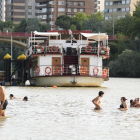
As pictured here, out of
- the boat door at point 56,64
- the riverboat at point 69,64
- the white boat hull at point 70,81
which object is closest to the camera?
the white boat hull at point 70,81

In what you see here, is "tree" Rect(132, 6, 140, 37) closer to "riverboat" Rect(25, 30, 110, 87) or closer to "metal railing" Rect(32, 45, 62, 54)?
"riverboat" Rect(25, 30, 110, 87)

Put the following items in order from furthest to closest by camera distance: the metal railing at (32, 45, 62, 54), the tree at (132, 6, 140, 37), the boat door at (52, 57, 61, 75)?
1. the tree at (132, 6, 140, 37)
2. the boat door at (52, 57, 61, 75)
3. the metal railing at (32, 45, 62, 54)

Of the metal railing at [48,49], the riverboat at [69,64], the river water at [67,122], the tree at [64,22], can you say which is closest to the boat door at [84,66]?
the riverboat at [69,64]

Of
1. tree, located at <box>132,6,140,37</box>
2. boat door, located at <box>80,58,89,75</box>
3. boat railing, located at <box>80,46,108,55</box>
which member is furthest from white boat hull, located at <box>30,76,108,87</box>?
tree, located at <box>132,6,140,37</box>

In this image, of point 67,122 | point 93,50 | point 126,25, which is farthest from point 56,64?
point 126,25

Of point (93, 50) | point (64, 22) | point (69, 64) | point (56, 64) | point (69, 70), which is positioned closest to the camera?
point (69, 70)

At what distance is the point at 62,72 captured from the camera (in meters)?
51.3

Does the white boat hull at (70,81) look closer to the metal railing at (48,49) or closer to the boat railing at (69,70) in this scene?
the boat railing at (69,70)

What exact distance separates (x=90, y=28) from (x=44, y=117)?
129 meters

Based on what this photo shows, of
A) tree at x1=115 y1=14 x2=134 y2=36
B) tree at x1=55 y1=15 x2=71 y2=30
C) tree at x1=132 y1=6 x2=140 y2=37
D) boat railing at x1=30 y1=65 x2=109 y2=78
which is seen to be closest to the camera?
boat railing at x1=30 y1=65 x2=109 y2=78

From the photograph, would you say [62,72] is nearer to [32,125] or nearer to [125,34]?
[32,125]

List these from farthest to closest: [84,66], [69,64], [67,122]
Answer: [69,64] → [84,66] → [67,122]

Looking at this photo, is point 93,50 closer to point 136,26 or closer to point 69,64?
point 69,64

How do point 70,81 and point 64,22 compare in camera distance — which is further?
point 64,22
